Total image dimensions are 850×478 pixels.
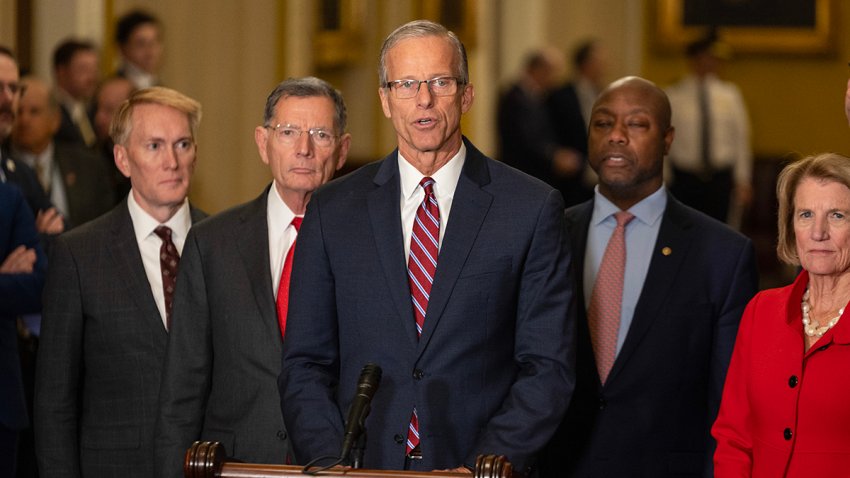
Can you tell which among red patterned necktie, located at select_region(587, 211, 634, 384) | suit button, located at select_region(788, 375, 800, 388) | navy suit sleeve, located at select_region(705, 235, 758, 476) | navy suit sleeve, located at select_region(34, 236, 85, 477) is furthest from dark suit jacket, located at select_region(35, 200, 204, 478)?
suit button, located at select_region(788, 375, 800, 388)

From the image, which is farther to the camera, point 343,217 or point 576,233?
point 576,233

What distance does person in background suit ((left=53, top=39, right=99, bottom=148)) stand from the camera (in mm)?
7512

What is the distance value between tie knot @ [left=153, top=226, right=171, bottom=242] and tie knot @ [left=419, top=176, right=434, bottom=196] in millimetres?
1182

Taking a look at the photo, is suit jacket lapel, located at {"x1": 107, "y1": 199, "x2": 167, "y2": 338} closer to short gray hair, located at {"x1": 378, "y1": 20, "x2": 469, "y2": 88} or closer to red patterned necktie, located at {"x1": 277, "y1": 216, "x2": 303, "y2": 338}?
red patterned necktie, located at {"x1": 277, "y1": 216, "x2": 303, "y2": 338}

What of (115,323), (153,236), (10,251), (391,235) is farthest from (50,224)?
(391,235)

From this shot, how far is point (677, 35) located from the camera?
14000 millimetres

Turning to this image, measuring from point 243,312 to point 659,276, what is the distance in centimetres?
125

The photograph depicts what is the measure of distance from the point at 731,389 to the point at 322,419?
42.0 inches

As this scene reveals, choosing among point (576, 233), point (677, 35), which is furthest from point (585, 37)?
point (576, 233)

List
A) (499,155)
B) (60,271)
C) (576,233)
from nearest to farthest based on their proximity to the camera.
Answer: (60,271), (576,233), (499,155)

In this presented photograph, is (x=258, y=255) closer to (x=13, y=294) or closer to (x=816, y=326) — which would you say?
(x=13, y=294)

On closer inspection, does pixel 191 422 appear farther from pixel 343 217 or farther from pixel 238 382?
pixel 343 217

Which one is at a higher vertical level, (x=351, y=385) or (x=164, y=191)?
(x=164, y=191)

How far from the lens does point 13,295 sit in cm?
443
